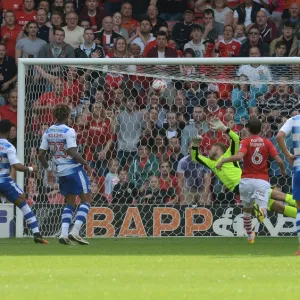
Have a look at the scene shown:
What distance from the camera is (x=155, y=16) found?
2086 cm

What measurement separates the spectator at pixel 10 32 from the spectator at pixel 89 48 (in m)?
1.43

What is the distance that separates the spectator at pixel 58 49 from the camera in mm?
19953

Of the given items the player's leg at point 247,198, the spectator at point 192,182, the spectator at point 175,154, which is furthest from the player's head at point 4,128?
the spectator at point 192,182

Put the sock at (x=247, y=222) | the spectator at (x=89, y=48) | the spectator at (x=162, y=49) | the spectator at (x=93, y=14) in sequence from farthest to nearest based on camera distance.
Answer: the spectator at (x=93, y=14)
the spectator at (x=89, y=48)
the spectator at (x=162, y=49)
the sock at (x=247, y=222)

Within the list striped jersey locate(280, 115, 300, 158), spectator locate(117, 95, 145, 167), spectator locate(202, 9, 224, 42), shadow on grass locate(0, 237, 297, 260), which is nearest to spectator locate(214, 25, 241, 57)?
spectator locate(202, 9, 224, 42)

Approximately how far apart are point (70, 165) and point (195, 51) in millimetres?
6173

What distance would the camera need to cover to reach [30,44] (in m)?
20.3

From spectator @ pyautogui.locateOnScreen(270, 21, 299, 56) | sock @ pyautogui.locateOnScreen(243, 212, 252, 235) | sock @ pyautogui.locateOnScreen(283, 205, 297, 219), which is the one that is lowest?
sock @ pyautogui.locateOnScreen(243, 212, 252, 235)

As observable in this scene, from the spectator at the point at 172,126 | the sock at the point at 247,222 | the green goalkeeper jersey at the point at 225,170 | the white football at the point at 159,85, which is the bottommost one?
the sock at the point at 247,222

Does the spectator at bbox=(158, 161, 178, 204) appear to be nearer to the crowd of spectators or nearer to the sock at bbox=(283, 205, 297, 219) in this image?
the crowd of spectators

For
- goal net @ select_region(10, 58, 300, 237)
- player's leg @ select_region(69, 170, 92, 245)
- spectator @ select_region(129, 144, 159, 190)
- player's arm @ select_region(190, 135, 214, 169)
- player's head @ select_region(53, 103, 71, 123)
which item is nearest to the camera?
player's head @ select_region(53, 103, 71, 123)

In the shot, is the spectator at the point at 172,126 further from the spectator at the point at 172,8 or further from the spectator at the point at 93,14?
the spectator at the point at 172,8

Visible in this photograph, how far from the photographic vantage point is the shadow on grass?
12648 millimetres

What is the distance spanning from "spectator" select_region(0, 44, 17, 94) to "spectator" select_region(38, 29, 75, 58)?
0.55 metres
